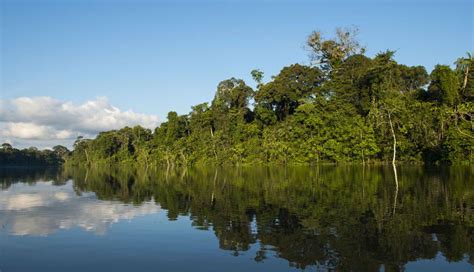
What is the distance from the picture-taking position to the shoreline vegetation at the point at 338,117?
59.3 meters

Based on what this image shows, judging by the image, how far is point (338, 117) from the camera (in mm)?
72438

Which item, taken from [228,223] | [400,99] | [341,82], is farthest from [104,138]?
[228,223]

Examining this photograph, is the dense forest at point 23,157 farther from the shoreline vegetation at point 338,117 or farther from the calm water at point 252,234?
the calm water at point 252,234

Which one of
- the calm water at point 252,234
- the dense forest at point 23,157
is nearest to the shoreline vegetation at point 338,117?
the calm water at point 252,234

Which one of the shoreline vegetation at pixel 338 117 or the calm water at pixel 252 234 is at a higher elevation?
the shoreline vegetation at pixel 338 117

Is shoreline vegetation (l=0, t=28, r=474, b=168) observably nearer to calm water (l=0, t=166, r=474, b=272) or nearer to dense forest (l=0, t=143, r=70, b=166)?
calm water (l=0, t=166, r=474, b=272)

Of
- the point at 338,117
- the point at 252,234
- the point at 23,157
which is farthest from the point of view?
the point at 23,157

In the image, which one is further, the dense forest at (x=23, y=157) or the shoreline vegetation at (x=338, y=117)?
the dense forest at (x=23, y=157)

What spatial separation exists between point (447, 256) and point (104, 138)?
483 feet

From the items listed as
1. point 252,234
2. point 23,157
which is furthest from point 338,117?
point 23,157

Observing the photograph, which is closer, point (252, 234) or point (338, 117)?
point (252, 234)

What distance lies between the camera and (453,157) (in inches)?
2151

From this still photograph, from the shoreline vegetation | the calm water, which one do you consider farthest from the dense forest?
the calm water

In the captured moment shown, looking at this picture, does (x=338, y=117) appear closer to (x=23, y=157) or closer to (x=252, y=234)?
(x=252, y=234)
